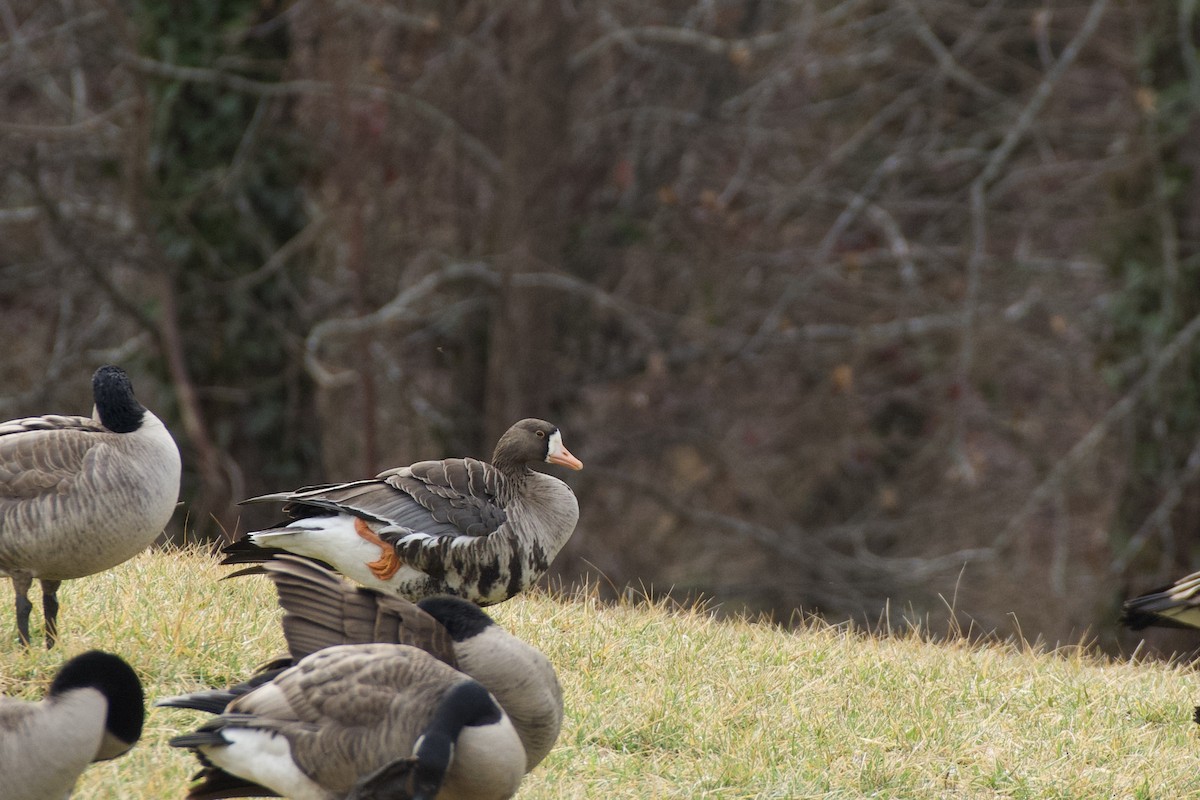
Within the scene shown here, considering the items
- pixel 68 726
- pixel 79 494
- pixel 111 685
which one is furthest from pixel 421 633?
pixel 79 494

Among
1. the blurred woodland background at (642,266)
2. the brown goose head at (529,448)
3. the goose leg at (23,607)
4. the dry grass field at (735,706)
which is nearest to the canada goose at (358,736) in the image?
the dry grass field at (735,706)

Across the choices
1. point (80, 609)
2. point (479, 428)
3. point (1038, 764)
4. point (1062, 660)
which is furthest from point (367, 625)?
point (479, 428)

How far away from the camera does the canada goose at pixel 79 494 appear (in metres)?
4.98

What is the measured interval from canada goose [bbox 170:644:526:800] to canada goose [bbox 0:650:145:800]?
0.19 m

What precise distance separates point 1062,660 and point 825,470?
345 inches

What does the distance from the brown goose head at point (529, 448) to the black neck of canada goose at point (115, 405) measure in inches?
77.1

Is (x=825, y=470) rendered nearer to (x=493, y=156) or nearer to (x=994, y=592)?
(x=994, y=592)

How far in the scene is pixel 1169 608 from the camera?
595 centimetres

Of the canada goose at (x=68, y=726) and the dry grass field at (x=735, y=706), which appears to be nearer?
the canada goose at (x=68, y=726)

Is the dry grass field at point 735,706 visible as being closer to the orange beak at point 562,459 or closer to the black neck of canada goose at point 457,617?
the black neck of canada goose at point 457,617

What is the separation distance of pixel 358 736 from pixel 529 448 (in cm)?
306

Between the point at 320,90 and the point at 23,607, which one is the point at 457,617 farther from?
the point at 320,90

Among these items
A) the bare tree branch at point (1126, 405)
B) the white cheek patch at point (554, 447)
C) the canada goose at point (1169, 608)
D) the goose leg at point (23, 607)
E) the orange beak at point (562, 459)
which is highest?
the white cheek patch at point (554, 447)

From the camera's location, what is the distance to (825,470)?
16.2 meters
